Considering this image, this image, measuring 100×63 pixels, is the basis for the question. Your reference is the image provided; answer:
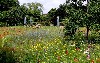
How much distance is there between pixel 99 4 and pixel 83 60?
578 centimetres

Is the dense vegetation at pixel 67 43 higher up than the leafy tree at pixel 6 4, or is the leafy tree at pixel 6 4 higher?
the leafy tree at pixel 6 4

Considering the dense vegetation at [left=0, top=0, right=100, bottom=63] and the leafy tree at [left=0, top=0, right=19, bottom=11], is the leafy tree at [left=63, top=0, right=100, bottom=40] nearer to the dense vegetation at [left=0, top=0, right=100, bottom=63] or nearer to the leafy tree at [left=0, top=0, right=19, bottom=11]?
the dense vegetation at [left=0, top=0, right=100, bottom=63]

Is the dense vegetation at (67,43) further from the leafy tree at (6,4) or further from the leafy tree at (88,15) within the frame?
the leafy tree at (6,4)

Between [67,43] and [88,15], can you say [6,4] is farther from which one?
[67,43]

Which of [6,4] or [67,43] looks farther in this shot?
[6,4]

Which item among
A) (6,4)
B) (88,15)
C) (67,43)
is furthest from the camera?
(6,4)

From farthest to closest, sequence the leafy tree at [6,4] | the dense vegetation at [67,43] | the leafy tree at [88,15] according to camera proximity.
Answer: the leafy tree at [6,4], the leafy tree at [88,15], the dense vegetation at [67,43]

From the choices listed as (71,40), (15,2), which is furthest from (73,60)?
(15,2)

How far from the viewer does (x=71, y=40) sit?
16844 mm

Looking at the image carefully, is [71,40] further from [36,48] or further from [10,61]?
[10,61]

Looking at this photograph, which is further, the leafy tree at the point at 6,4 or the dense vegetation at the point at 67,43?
the leafy tree at the point at 6,4

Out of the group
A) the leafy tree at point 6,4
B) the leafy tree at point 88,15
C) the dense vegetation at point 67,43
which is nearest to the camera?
the dense vegetation at point 67,43

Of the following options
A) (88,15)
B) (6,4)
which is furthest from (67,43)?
(6,4)

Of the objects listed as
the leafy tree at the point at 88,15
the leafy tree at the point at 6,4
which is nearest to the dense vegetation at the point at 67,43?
the leafy tree at the point at 88,15
